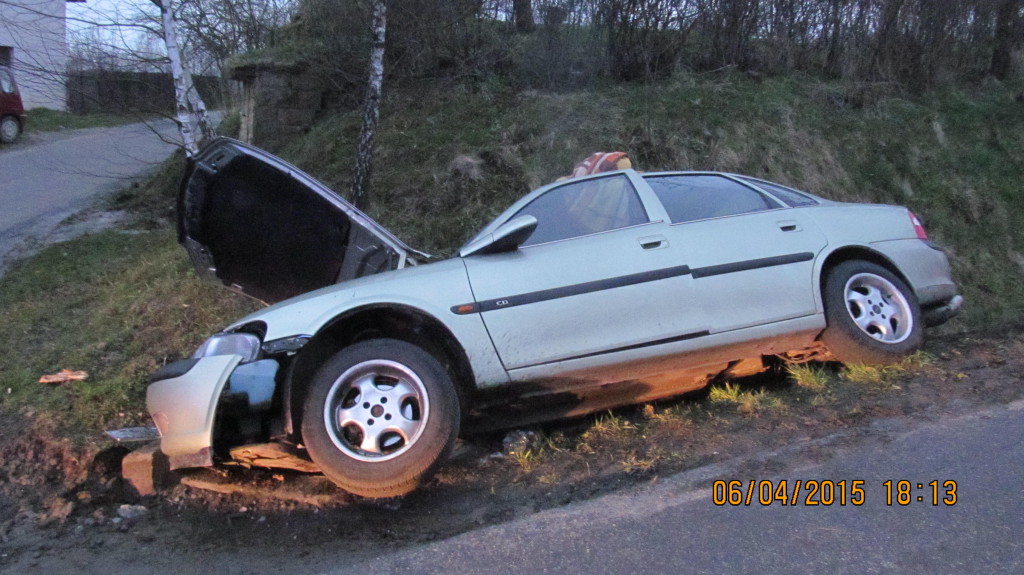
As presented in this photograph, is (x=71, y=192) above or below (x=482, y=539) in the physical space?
above

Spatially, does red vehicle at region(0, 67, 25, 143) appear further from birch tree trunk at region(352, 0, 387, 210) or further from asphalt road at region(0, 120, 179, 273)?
birch tree trunk at region(352, 0, 387, 210)

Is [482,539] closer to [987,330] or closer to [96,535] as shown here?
[96,535]

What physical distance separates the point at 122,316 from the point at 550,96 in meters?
5.99

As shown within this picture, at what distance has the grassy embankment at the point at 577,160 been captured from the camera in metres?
7.70

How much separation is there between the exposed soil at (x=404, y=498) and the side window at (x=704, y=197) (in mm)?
1188

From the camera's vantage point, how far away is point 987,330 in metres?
7.05

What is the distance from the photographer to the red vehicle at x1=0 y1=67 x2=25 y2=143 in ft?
63.5

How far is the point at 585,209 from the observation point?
525cm

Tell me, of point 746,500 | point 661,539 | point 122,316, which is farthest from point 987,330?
point 122,316

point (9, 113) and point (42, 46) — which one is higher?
point (42, 46)

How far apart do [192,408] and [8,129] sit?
19.0m

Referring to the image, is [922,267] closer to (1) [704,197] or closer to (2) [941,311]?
(2) [941,311]

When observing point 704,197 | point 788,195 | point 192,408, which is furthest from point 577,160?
point 192,408

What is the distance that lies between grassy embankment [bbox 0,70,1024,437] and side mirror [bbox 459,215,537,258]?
3.15m
